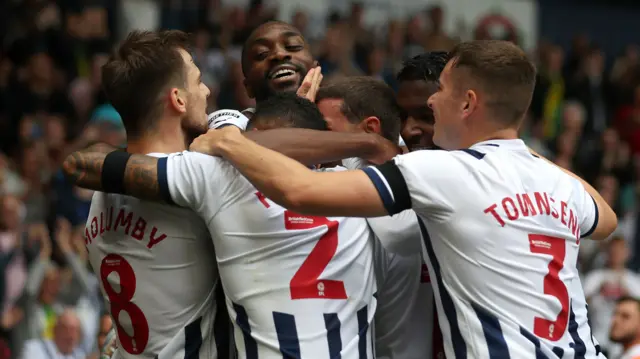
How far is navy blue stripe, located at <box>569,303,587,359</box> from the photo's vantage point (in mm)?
4133

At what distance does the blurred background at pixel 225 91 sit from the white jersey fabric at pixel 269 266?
3586 mm

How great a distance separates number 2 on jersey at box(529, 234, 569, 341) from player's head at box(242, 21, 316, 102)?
1943mm

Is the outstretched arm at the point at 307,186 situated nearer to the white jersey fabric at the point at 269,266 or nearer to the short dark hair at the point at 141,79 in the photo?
the white jersey fabric at the point at 269,266

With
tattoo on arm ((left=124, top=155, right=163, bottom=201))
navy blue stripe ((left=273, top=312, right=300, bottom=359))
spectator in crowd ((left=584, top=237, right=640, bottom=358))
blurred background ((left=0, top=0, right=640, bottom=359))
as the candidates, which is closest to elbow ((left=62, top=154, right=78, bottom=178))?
tattoo on arm ((left=124, top=155, right=163, bottom=201))

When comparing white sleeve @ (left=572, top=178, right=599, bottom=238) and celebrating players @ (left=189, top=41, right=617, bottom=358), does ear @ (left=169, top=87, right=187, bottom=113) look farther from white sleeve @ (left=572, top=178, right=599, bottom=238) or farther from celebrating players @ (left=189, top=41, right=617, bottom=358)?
white sleeve @ (left=572, top=178, right=599, bottom=238)

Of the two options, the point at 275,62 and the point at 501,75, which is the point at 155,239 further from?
the point at 275,62

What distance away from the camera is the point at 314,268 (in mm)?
4160

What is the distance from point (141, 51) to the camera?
448 centimetres

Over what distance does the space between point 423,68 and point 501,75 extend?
1076 mm

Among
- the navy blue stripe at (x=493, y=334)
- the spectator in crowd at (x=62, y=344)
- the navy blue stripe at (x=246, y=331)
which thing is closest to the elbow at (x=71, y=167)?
the navy blue stripe at (x=246, y=331)

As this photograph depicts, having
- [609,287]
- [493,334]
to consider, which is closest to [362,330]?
[493,334]

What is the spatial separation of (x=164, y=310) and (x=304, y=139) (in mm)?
887

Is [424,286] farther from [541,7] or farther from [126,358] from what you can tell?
[541,7]

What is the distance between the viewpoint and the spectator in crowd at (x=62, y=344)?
9.63m
